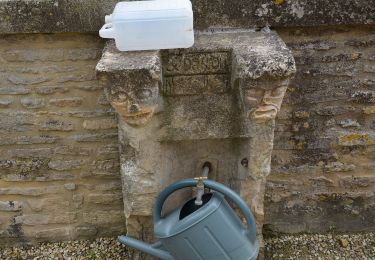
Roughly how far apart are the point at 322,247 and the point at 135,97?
1.77 m

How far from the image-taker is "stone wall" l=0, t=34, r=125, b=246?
2256 mm

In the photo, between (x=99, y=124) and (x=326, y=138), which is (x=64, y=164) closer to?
(x=99, y=124)

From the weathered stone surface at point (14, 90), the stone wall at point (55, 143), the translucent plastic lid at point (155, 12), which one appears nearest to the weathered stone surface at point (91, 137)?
the stone wall at point (55, 143)

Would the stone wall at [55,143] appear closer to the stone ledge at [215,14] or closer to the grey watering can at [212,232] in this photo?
the stone ledge at [215,14]

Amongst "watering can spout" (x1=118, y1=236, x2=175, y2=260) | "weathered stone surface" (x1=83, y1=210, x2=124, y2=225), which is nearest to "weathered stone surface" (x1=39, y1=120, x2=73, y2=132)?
"weathered stone surface" (x1=83, y1=210, x2=124, y2=225)

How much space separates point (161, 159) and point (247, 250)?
615mm

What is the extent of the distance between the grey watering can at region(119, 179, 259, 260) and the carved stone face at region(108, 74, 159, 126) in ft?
1.28

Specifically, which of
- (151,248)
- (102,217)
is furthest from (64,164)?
(151,248)

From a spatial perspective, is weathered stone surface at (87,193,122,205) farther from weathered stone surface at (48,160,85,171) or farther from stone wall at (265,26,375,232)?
stone wall at (265,26,375,232)

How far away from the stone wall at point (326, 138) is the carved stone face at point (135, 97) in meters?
0.90

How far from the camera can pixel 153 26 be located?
5.59 ft

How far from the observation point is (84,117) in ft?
7.91

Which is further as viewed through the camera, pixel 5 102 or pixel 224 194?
pixel 5 102

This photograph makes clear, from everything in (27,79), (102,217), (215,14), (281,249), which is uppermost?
→ (215,14)
